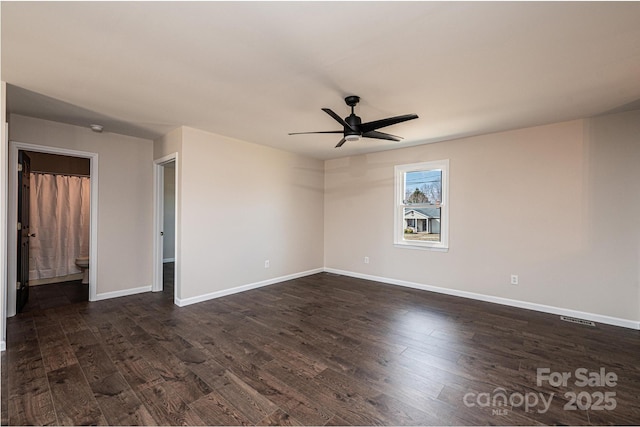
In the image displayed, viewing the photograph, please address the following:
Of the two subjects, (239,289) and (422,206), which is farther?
(422,206)

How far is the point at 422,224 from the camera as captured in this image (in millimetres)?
4902

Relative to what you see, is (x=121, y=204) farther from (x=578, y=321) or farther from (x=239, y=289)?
(x=578, y=321)

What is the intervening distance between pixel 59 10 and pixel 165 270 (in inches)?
217

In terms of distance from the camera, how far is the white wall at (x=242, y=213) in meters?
3.98

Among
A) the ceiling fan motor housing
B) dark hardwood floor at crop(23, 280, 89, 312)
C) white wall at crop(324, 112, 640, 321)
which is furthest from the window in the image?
dark hardwood floor at crop(23, 280, 89, 312)

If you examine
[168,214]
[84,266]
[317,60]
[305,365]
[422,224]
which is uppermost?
[317,60]

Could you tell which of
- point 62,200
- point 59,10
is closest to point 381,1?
point 59,10

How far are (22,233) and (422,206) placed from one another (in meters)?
5.80

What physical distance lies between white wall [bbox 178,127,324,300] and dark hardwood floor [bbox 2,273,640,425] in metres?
0.70

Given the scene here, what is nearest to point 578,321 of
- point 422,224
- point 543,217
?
point 543,217

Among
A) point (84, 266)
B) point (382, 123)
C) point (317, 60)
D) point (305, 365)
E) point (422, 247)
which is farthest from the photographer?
point (84, 266)

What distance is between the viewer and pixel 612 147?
131 inches

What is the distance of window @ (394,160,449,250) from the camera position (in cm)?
461

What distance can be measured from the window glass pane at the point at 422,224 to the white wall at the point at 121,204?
14.3 ft
